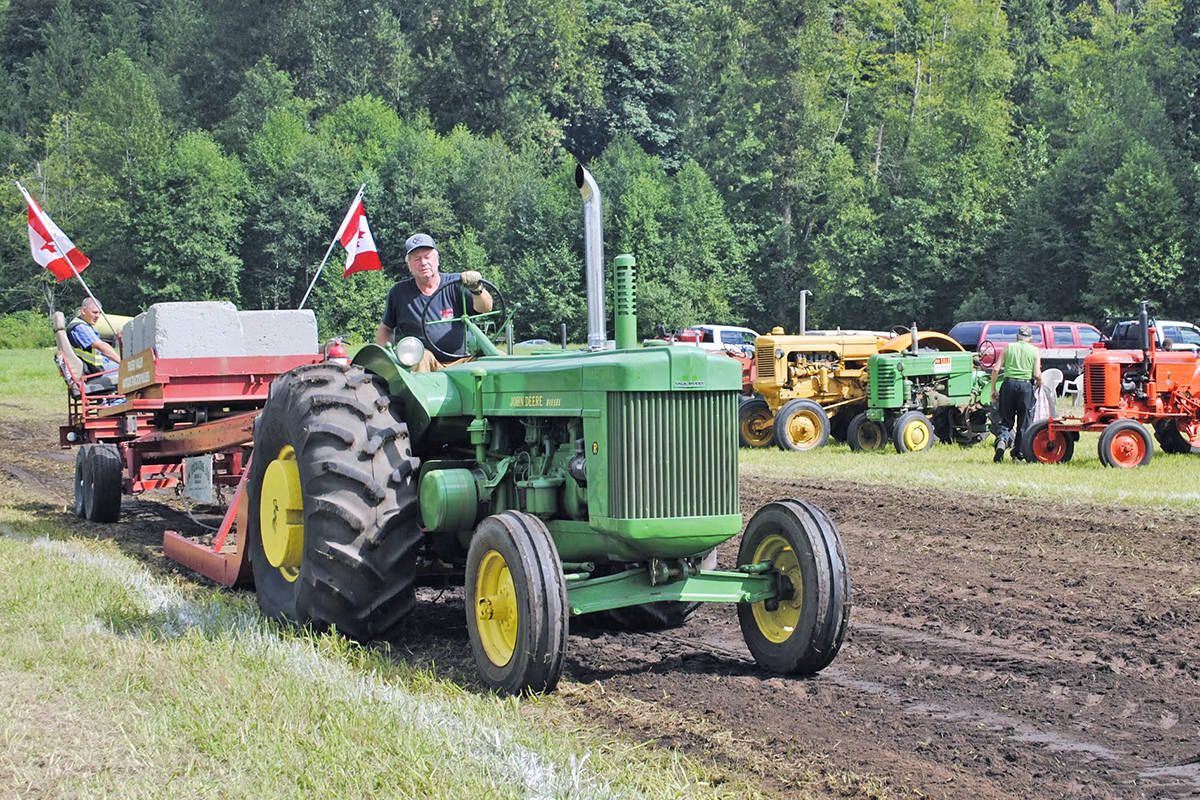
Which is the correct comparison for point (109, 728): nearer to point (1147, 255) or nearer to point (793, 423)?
point (793, 423)

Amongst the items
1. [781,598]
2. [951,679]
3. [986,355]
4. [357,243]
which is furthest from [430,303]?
[986,355]

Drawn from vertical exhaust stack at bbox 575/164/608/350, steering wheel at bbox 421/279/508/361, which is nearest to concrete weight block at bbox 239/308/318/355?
steering wheel at bbox 421/279/508/361

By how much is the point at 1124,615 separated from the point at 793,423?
411 inches

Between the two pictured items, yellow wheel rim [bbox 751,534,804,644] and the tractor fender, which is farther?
the tractor fender

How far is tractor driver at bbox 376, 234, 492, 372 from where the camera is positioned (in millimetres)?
6668

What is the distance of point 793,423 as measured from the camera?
17.0 meters

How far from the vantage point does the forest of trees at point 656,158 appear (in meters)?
41.7

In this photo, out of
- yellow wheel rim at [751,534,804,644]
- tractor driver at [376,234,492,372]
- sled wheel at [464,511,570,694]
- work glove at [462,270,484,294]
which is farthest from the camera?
tractor driver at [376,234,492,372]

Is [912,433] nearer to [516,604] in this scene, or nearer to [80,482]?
[80,482]

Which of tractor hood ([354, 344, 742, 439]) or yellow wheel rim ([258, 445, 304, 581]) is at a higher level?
tractor hood ([354, 344, 742, 439])

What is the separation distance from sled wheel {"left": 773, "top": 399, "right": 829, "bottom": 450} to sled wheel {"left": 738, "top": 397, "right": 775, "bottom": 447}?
54 cm

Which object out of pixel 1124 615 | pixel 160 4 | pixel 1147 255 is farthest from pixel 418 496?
pixel 160 4

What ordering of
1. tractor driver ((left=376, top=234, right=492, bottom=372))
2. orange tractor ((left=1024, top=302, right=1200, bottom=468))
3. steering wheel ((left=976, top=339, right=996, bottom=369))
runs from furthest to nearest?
steering wheel ((left=976, top=339, right=996, bottom=369))
orange tractor ((left=1024, top=302, right=1200, bottom=468))
tractor driver ((left=376, top=234, right=492, bottom=372))

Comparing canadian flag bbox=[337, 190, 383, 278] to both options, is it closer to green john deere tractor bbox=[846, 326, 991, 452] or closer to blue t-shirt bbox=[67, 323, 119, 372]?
blue t-shirt bbox=[67, 323, 119, 372]
